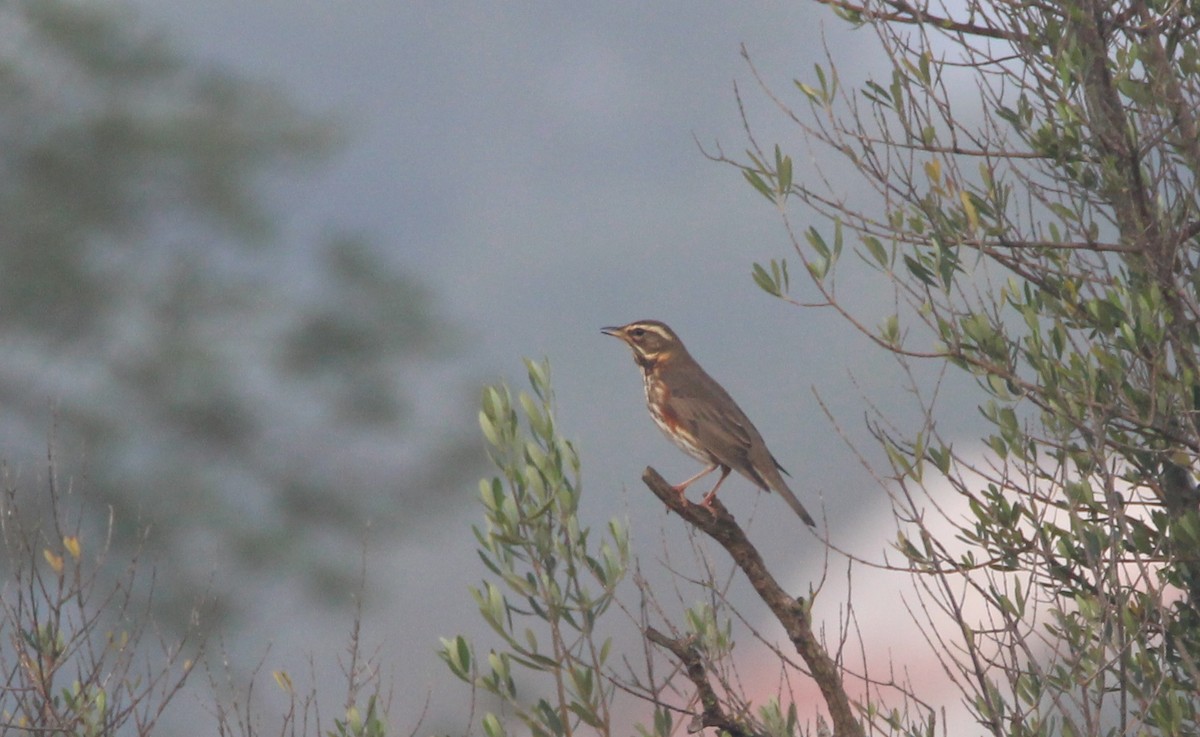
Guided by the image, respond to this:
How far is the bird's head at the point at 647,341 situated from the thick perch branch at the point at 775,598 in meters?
3.71

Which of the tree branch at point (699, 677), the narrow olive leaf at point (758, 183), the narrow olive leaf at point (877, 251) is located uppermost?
the narrow olive leaf at point (758, 183)

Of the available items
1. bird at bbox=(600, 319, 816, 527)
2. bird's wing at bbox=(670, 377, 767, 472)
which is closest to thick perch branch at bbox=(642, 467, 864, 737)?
bird at bbox=(600, 319, 816, 527)

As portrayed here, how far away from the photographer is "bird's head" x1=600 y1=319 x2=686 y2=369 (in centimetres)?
1126

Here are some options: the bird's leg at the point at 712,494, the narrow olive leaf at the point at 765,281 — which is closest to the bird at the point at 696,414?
the bird's leg at the point at 712,494

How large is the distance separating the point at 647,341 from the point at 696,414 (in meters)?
1.29

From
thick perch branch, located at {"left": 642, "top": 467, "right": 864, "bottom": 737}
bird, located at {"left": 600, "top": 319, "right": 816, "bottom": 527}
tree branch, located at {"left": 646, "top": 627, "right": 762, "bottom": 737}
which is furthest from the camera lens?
bird, located at {"left": 600, "top": 319, "right": 816, "bottom": 527}

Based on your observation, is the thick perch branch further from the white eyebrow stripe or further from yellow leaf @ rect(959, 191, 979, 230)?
the white eyebrow stripe

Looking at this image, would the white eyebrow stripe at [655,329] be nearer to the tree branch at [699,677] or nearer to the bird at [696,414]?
the bird at [696,414]

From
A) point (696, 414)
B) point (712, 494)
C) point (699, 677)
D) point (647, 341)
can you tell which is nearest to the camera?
point (699, 677)

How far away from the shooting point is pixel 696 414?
10211 millimetres

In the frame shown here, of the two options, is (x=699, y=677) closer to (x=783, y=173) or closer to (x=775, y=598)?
(x=775, y=598)

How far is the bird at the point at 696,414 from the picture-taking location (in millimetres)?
9562

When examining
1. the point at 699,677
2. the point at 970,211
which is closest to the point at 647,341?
the point at 970,211

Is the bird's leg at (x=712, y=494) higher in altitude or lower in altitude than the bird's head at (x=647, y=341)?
lower
